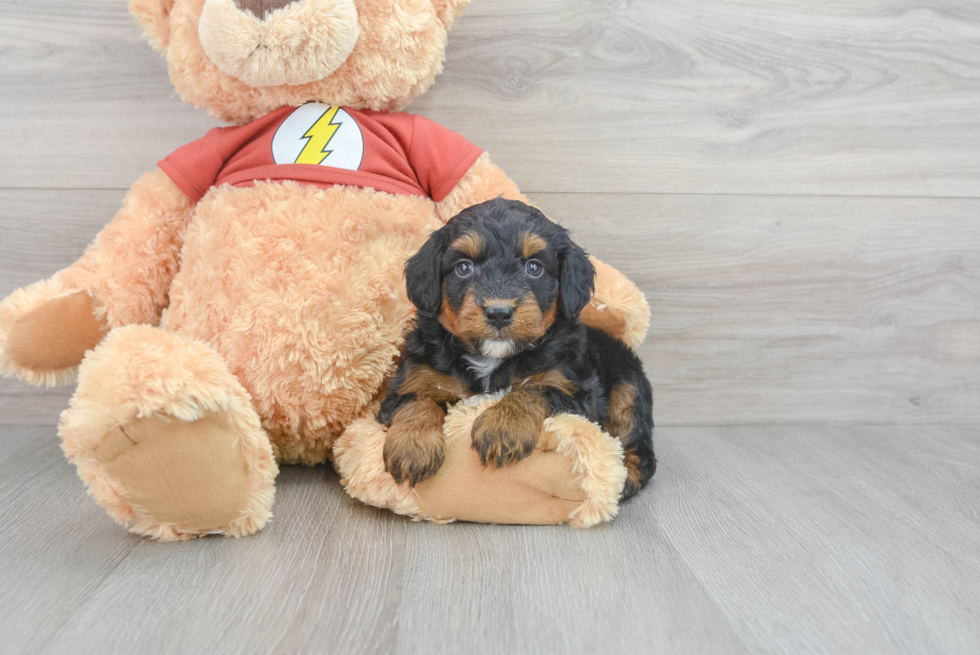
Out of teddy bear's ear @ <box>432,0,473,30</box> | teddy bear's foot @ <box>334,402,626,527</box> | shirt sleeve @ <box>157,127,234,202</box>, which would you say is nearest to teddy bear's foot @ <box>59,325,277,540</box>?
teddy bear's foot @ <box>334,402,626,527</box>

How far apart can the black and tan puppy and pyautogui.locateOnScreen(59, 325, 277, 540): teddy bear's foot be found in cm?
30

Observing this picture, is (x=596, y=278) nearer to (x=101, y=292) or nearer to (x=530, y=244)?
(x=530, y=244)

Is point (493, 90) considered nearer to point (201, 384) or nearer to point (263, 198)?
point (263, 198)

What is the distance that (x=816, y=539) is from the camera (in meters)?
1.49

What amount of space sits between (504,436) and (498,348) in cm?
20

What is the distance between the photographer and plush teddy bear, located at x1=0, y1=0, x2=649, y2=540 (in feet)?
4.42

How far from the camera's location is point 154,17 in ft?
5.53

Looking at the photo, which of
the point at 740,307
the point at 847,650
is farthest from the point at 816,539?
the point at 740,307

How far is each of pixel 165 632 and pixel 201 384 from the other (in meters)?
0.43

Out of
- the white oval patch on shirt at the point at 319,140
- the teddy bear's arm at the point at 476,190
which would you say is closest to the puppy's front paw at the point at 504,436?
the teddy bear's arm at the point at 476,190

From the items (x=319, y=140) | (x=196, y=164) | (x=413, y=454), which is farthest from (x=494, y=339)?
(x=196, y=164)

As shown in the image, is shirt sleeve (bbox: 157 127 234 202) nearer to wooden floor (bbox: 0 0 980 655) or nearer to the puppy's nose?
wooden floor (bbox: 0 0 980 655)

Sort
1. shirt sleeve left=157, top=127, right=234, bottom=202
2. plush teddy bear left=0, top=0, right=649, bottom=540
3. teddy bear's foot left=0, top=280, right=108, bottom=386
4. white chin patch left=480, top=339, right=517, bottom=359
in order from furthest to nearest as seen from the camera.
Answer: shirt sleeve left=157, top=127, right=234, bottom=202 < teddy bear's foot left=0, top=280, right=108, bottom=386 < white chin patch left=480, top=339, right=517, bottom=359 < plush teddy bear left=0, top=0, right=649, bottom=540

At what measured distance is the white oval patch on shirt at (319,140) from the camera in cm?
168
